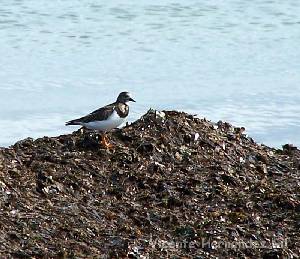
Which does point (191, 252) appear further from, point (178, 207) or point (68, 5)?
point (68, 5)

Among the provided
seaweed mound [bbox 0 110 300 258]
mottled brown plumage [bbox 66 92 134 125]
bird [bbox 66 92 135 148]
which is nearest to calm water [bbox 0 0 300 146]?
mottled brown plumage [bbox 66 92 134 125]

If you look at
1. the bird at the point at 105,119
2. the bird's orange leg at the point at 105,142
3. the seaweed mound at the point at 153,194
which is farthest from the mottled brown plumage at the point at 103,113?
the bird's orange leg at the point at 105,142

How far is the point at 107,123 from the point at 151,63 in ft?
17.8

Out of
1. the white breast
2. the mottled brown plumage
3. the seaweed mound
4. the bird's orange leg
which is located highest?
the mottled brown plumage

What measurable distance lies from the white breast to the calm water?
1610 mm

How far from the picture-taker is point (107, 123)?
8.99m

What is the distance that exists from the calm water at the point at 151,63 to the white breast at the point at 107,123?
Result: 1610 millimetres

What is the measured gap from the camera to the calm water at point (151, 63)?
38.0ft

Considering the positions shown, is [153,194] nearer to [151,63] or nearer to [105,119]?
[105,119]

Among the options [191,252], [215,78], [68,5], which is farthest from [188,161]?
[68,5]

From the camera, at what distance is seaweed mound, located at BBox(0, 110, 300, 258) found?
645cm

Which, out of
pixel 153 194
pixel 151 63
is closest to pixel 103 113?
pixel 153 194

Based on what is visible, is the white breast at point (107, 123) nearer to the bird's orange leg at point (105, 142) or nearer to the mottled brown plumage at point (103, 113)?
the mottled brown plumage at point (103, 113)

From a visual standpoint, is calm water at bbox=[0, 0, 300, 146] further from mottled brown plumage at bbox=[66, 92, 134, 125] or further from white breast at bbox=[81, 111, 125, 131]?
white breast at bbox=[81, 111, 125, 131]
